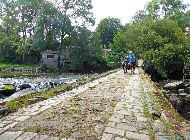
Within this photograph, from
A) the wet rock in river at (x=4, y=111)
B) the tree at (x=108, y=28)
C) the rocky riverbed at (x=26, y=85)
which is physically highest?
the tree at (x=108, y=28)

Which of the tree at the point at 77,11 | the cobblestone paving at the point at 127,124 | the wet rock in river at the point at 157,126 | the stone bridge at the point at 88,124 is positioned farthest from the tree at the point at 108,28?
the wet rock in river at the point at 157,126

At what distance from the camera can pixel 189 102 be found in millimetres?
15453

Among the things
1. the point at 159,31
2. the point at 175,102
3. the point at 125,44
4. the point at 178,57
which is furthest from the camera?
the point at 125,44

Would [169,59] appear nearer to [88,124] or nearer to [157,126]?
[157,126]

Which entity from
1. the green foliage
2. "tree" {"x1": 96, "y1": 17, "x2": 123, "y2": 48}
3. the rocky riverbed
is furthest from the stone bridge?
"tree" {"x1": 96, "y1": 17, "x2": 123, "y2": 48}

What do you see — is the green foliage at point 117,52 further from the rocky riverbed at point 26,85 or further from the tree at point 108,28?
the tree at point 108,28

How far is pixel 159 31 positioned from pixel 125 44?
11.1 m

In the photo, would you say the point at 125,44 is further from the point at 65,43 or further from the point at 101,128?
the point at 101,128

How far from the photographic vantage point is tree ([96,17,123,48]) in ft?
260

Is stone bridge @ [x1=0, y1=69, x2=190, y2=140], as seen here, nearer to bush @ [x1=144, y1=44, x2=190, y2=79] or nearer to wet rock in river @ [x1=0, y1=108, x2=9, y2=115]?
wet rock in river @ [x1=0, y1=108, x2=9, y2=115]

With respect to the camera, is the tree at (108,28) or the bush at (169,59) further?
the tree at (108,28)

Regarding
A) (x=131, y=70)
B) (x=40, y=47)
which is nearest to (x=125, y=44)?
(x=40, y=47)

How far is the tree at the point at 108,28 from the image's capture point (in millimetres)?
79312

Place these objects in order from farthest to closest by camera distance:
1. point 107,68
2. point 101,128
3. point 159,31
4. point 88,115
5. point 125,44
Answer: point 107,68 → point 125,44 → point 159,31 → point 88,115 → point 101,128
